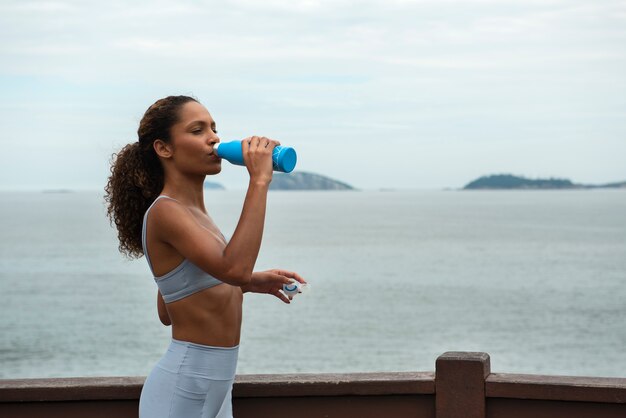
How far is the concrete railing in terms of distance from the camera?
4066 mm

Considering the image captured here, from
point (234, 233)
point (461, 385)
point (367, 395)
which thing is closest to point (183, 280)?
point (234, 233)

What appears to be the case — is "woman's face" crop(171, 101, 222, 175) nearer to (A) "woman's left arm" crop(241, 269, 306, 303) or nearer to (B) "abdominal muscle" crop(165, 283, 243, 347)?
(B) "abdominal muscle" crop(165, 283, 243, 347)

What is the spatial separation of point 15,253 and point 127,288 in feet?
96.9

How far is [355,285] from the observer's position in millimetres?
54375

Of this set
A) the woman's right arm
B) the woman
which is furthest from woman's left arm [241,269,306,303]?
the woman's right arm

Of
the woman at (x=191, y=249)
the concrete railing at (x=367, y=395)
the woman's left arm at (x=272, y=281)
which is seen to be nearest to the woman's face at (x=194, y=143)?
the woman at (x=191, y=249)

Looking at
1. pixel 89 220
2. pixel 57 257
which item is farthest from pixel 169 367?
pixel 89 220

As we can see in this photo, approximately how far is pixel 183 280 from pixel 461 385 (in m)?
1.61

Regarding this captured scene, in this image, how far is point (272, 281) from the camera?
345cm

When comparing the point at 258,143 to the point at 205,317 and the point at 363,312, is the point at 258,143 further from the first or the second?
the point at 363,312

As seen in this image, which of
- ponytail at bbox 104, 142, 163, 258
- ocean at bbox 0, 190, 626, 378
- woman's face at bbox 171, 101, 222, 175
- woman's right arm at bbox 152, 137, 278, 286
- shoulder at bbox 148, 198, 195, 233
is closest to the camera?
woman's right arm at bbox 152, 137, 278, 286

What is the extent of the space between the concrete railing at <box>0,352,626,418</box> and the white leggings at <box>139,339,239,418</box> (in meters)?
1.10

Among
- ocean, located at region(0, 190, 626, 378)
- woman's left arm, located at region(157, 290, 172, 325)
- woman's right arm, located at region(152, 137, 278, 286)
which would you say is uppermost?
woman's right arm, located at region(152, 137, 278, 286)

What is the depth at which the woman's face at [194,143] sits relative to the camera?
3.08m
